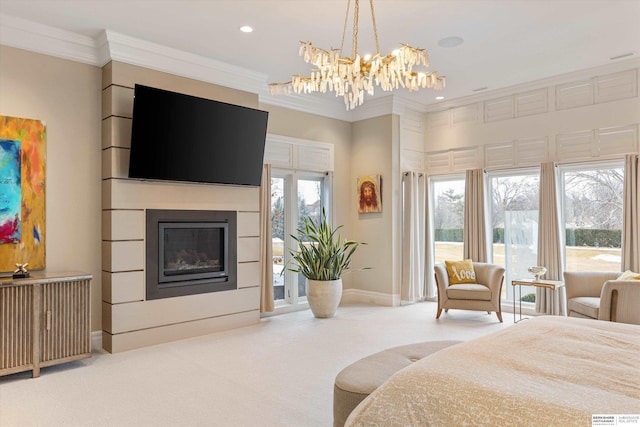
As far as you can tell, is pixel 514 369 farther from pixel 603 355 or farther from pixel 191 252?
pixel 191 252

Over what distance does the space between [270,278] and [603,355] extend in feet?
14.3

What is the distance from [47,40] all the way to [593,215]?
6.42 m

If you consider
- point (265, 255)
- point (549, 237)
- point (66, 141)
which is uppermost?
point (66, 141)

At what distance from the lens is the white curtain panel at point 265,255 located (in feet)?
19.1

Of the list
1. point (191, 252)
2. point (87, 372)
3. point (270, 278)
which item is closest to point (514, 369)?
point (87, 372)

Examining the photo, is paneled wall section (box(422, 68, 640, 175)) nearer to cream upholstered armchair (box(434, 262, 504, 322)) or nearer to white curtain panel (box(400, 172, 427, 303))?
white curtain panel (box(400, 172, 427, 303))

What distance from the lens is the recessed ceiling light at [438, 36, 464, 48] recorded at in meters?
4.52

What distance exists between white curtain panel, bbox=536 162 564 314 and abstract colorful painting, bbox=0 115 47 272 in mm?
5743

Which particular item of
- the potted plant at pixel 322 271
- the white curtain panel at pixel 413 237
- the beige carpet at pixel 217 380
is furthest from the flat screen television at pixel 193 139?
the white curtain panel at pixel 413 237

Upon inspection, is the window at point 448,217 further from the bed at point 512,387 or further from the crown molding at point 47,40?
the crown molding at point 47,40

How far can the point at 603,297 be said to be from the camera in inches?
158

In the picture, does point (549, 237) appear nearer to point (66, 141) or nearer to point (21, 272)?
point (66, 141)

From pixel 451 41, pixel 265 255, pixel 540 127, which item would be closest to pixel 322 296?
pixel 265 255

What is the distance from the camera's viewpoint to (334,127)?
698 centimetres
